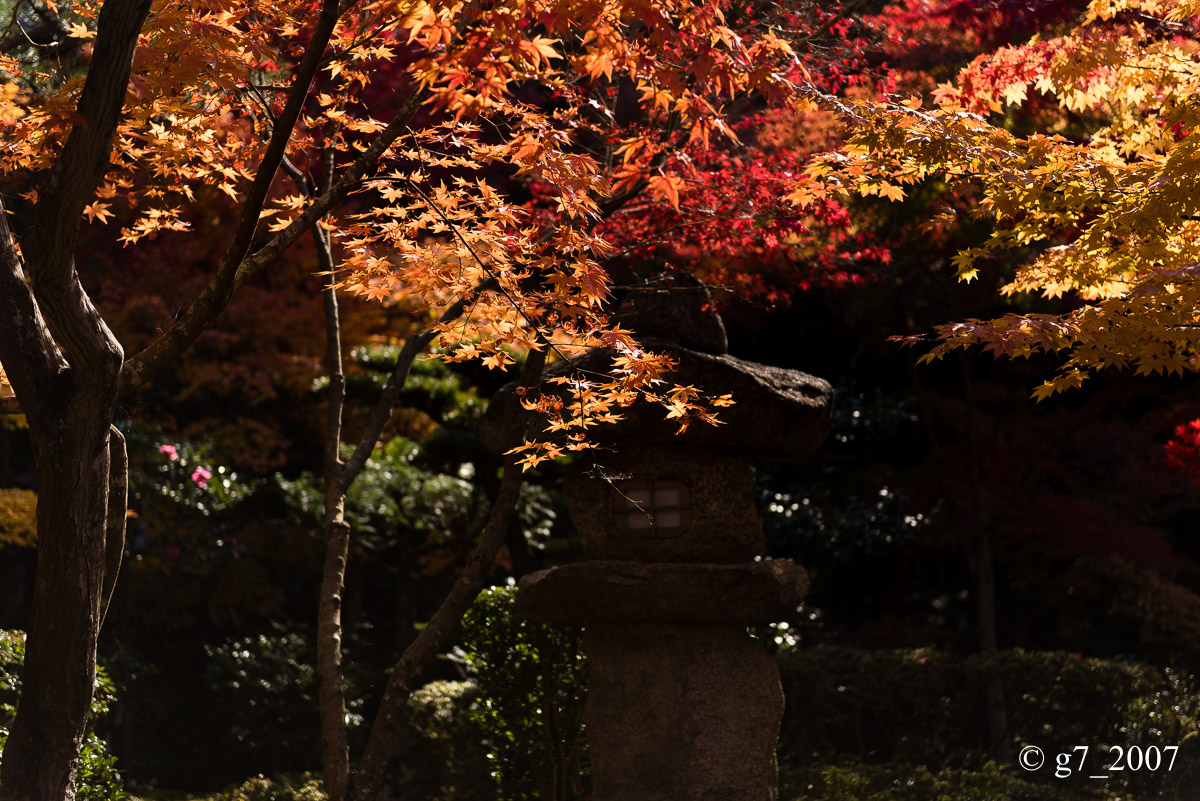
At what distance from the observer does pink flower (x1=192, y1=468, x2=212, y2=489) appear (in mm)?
8883

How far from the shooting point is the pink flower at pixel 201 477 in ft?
29.1

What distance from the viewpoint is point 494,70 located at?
2926mm

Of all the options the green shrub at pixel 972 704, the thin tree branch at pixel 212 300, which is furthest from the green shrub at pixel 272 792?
the thin tree branch at pixel 212 300

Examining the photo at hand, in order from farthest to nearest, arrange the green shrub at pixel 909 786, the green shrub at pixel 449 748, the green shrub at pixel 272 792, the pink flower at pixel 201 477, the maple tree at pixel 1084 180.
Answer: the pink flower at pixel 201 477 < the green shrub at pixel 449 748 < the green shrub at pixel 272 792 < the green shrub at pixel 909 786 < the maple tree at pixel 1084 180

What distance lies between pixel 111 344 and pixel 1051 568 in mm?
9019

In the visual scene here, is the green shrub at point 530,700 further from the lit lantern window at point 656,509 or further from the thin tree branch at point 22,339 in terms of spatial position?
the thin tree branch at point 22,339

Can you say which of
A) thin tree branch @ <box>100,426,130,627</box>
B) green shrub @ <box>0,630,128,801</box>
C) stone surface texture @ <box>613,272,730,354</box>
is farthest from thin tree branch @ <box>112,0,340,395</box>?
green shrub @ <box>0,630,128,801</box>

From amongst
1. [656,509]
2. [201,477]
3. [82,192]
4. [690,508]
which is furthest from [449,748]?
[82,192]

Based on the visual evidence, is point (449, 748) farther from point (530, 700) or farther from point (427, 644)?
point (427, 644)

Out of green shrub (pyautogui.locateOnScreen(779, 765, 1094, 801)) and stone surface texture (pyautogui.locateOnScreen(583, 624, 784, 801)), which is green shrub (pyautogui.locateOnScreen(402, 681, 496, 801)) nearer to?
stone surface texture (pyautogui.locateOnScreen(583, 624, 784, 801))

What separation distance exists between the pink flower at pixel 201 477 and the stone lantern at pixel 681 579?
4263mm

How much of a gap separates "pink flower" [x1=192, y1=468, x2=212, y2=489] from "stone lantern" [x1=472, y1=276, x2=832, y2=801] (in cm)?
426

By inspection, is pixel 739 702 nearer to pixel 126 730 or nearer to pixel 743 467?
pixel 743 467

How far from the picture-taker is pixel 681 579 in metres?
5.24
